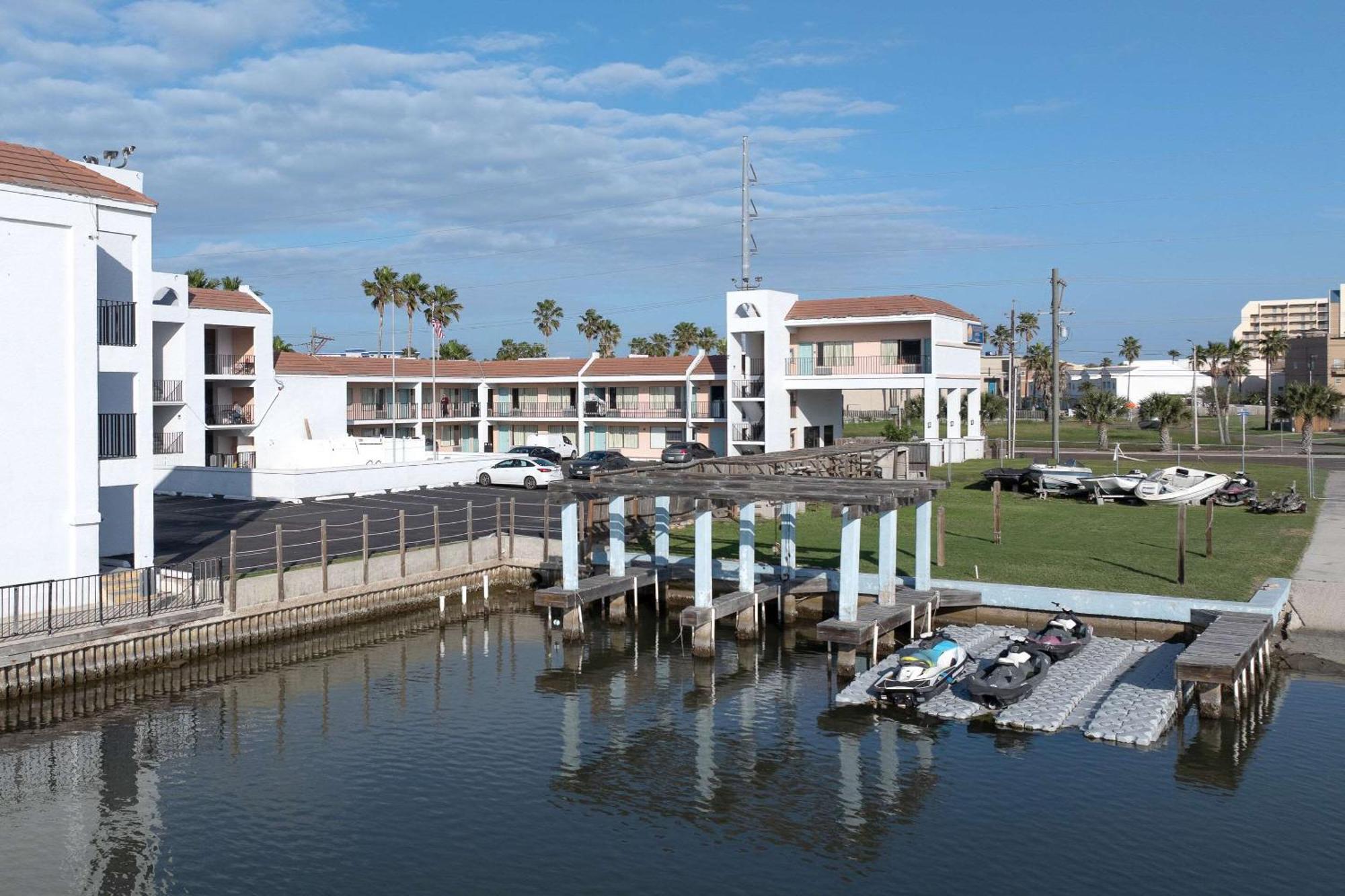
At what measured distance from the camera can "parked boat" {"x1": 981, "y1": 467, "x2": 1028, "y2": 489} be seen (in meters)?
51.0

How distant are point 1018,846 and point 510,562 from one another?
23.6 metres

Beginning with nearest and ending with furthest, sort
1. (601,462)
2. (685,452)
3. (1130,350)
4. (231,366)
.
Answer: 1. (231,366)
2. (601,462)
3. (685,452)
4. (1130,350)

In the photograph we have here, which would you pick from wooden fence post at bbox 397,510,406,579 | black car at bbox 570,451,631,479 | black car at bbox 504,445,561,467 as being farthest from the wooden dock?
black car at bbox 504,445,561,467

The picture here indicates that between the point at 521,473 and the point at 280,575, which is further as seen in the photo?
the point at 521,473

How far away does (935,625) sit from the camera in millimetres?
30328

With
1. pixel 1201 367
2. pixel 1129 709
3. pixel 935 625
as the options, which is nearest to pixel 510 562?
pixel 935 625

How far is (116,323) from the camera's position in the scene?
2936 cm

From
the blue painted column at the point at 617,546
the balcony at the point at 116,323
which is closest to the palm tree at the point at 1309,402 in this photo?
the blue painted column at the point at 617,546

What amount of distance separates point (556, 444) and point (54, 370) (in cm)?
4698

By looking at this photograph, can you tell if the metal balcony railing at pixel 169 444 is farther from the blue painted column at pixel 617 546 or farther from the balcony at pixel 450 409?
the balcony at pixel 450 409

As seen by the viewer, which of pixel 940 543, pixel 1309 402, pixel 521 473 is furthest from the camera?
pixel 1309 402

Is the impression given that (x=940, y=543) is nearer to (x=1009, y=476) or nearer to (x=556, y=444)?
(x=1009, y=476)

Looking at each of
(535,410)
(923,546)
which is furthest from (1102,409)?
(923,546)

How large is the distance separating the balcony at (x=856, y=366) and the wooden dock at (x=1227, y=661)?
118 feet
